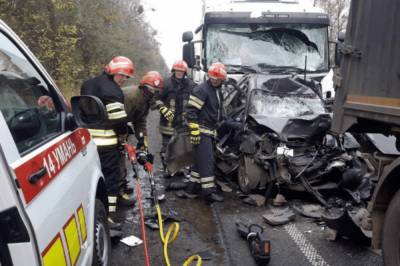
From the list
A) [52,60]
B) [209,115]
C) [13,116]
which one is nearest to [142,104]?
[209,115]

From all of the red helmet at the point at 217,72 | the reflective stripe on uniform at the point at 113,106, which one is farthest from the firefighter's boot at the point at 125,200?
the red helmet at the point at 217,72

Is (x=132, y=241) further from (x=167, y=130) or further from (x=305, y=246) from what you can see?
(x=167, y=130)

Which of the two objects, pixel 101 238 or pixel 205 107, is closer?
pixel 101 238

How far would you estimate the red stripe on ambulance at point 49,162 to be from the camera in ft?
5.15

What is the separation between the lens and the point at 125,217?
496cm

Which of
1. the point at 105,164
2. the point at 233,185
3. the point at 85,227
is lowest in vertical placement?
the point at 233,185

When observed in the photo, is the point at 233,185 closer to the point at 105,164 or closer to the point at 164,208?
the point at 164,208

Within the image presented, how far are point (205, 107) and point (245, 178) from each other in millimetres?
1126

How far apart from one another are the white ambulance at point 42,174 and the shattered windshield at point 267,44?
5.59m

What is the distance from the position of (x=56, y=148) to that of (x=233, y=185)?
4.35 m

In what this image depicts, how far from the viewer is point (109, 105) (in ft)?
14.5

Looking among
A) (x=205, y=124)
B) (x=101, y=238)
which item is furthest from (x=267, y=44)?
(x=101, y=238)

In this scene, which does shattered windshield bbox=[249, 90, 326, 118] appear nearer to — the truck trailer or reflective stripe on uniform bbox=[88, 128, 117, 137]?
reflective stripe on uniform bbox=[88, 128, 117, 137]

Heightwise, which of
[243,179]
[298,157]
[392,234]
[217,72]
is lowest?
[243,179]
